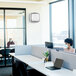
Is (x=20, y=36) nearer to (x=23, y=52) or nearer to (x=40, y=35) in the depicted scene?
(x=40, y=35)

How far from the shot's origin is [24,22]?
7520 mm

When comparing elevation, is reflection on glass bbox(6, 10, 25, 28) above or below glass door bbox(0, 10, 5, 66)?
above

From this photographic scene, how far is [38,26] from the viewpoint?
7668mm

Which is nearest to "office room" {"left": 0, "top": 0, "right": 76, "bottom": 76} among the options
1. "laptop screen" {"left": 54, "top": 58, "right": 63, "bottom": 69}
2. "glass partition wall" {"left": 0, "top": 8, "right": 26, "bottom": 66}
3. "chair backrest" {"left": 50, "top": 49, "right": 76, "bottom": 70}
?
"glass partition wall" {"left": 0, "top": 8, "right": 26, "bottom": 66}

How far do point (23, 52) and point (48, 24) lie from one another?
9.18 ft

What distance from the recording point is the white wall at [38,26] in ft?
24.7

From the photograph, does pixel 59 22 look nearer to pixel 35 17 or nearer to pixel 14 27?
pixel 35 17

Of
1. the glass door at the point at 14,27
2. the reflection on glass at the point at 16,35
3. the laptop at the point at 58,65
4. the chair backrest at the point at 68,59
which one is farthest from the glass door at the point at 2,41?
the laptop at the point at 58,65

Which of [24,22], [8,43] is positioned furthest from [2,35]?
[24,22]

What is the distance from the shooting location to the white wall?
7531mm

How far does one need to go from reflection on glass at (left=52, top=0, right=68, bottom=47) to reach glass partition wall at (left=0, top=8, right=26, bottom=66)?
4.47 ft

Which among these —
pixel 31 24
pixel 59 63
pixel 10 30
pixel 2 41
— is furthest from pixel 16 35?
pixel 59 63

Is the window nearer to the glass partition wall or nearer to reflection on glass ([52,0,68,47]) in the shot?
reflection on glass ([52,0,68,47])

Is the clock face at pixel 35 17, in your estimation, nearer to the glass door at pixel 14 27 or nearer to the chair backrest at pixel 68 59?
the glass door at pixel 14 27
